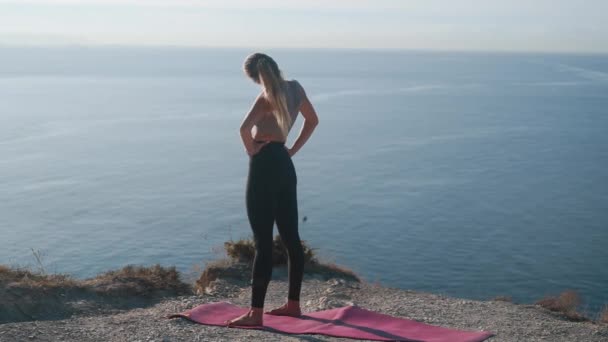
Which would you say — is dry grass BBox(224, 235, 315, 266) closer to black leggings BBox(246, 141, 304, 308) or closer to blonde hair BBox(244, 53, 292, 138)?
black leggings BBox(246, 141, 304, 308)

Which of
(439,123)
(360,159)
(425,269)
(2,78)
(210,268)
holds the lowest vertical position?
(425,269)

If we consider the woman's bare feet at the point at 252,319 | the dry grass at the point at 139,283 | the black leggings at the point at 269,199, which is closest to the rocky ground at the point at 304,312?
the woman's bare feet at the point at 252,319

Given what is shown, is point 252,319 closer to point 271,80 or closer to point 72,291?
point 271,80

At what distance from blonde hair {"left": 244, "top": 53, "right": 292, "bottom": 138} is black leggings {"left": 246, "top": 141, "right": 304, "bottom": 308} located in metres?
0.27

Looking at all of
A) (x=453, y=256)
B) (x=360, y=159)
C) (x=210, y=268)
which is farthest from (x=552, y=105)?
(x=210, y=268)

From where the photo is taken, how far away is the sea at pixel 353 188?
3494cm

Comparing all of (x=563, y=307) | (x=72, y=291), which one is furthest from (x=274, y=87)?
(x=563, y=307)

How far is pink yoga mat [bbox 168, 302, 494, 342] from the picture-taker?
593 cm

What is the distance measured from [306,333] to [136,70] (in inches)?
7100

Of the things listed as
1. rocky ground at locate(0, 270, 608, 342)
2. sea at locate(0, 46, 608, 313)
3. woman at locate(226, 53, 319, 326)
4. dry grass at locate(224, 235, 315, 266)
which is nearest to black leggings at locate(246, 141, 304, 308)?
woman at locate(226, 53, 319, 326)

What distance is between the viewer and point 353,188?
51.3 meters

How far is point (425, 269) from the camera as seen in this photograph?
33.8 m

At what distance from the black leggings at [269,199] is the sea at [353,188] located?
304 centimetres

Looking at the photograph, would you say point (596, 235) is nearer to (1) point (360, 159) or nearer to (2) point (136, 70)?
(1) point (360, 159)
